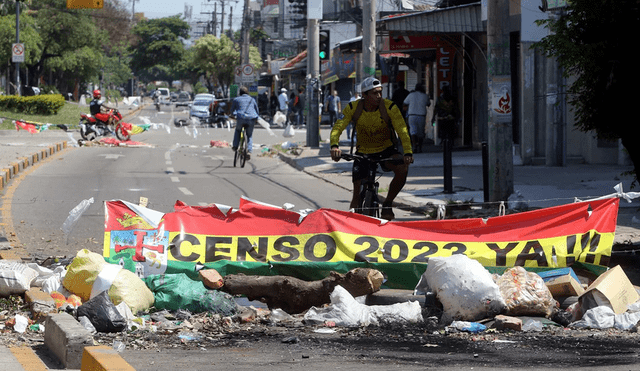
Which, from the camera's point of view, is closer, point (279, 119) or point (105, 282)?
point (105, 282)

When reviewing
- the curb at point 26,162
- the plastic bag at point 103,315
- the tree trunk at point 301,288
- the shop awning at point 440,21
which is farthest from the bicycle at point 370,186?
the shop awning at point 440,21

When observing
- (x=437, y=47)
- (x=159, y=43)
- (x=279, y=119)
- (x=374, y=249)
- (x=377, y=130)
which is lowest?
(x=374, y=249)

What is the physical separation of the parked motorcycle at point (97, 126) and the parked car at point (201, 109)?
56.8 feet

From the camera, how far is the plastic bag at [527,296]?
256 inches

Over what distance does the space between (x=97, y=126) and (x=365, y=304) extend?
23.1m

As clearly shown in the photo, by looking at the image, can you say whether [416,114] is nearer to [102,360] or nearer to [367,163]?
[367,163]

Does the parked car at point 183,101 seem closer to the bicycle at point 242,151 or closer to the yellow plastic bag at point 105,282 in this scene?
the bicycle at point 242,151

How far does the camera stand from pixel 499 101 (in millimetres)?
11750

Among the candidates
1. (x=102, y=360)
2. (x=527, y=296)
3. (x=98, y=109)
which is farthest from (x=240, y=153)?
(x=102, y=360)

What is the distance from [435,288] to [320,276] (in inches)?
39.7

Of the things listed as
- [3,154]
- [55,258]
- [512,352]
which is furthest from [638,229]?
[3,154]

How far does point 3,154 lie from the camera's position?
2153cm

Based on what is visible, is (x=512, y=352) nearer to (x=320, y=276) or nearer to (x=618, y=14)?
(x=320, y=276)

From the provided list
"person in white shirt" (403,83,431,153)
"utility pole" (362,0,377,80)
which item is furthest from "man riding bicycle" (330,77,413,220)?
"person in white shirt" (403,83,431,153)
